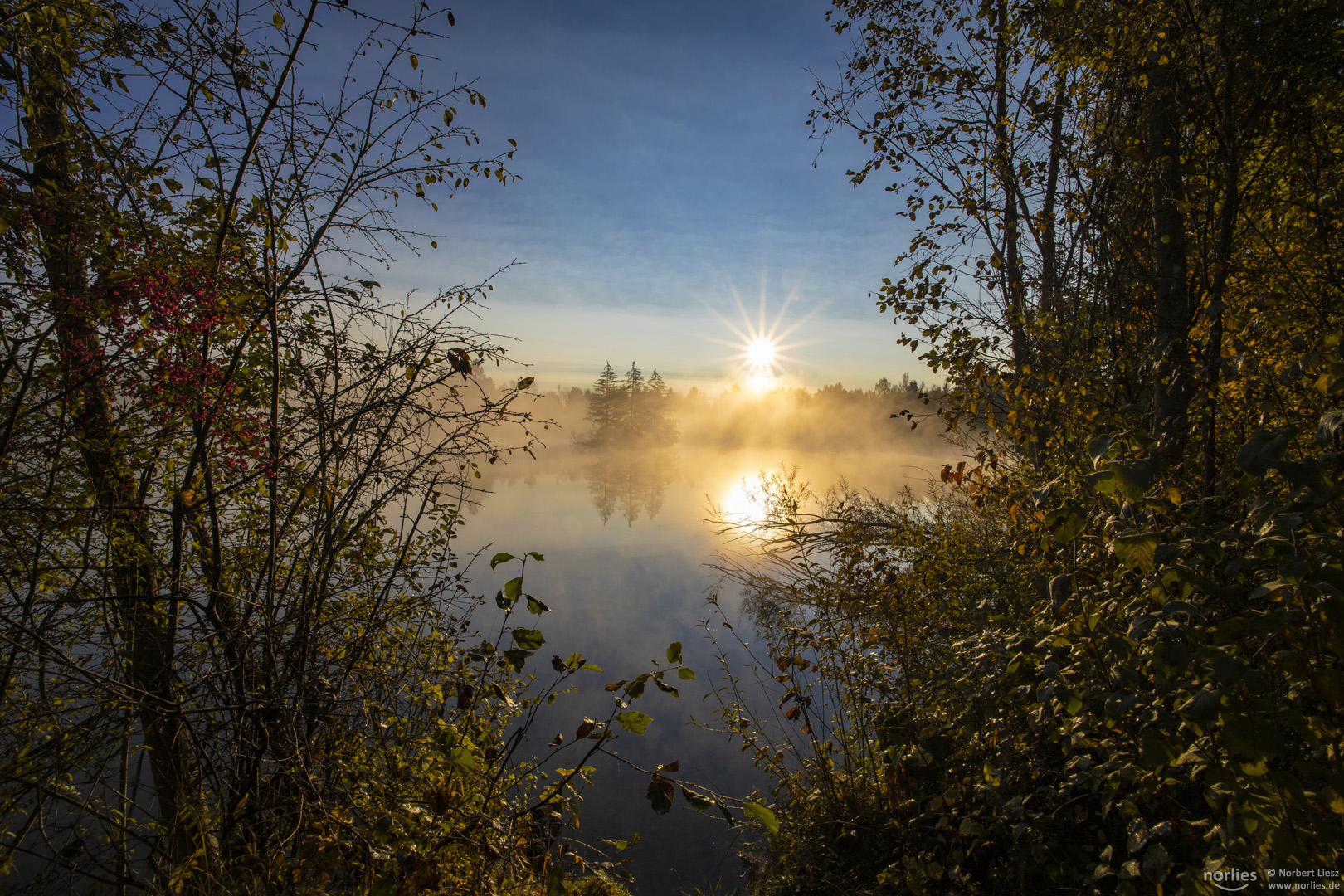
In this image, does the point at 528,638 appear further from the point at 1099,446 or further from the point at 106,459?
the point at 106,459

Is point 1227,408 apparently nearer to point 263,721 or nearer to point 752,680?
point 263,721

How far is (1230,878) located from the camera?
1.32 m

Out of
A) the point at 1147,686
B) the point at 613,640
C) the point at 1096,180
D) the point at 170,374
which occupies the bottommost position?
the point at 613,640

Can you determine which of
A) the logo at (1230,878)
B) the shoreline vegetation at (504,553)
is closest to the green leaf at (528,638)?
the shoreline vegetation at (504,553)

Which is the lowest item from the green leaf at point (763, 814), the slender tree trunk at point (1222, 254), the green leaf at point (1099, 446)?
the green leaf at point (763, 814)

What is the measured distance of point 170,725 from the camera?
2557mm

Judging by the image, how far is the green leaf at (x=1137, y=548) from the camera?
1.32 m

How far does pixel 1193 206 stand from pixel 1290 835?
7.56 ft

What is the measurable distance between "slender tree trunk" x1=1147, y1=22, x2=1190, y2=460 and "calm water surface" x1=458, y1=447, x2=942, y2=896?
3611 mm

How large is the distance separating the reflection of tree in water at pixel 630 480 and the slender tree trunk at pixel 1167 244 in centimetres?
1750

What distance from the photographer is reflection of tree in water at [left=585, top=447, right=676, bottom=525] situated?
22.4 metres

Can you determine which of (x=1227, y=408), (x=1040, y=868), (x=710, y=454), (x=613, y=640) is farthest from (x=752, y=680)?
(x=710, y=454)

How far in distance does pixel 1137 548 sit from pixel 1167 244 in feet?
7.00

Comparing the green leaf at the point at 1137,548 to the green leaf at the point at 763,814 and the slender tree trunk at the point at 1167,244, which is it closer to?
the green leaf at the point at 763,814
